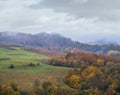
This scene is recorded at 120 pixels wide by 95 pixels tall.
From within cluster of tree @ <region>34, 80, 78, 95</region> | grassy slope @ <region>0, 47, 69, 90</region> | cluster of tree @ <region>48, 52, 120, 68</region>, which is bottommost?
cluster of tree @ <region>34, 80, 78, 95</region>

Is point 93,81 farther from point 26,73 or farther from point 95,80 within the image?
point 26,73

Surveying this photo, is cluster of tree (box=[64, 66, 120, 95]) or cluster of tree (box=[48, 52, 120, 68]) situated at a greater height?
cluster of tree (box=[48, 52, 120, 68])

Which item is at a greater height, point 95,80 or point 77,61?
point 77,61

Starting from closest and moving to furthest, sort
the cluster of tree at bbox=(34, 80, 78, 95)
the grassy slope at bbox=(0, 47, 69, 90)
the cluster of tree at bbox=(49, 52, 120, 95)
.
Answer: the cluster of tree at bbox=(34, 80, 78, 95), the grassy slope at bbox=(0, 47, 69, 90), the cluster of tree at bbox=(49, 52, 120, 95)

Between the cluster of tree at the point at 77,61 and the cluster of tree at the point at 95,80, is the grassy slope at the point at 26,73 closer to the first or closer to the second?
the cluster of tree at the point at 95,80

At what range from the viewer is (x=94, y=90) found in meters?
123

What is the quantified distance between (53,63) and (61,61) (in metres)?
5.76

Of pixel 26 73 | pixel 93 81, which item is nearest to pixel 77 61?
pixel 93 81

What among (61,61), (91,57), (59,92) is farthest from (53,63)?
(59,92)

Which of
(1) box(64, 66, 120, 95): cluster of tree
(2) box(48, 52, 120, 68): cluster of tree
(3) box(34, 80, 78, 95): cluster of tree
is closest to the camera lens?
(3) box(34, 80, 78, 95): cluster of tree

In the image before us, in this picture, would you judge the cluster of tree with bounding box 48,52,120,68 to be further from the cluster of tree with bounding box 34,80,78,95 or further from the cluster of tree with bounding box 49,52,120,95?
the cluster of tree with bounding box 34,80,78,95

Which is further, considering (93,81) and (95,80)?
(95,80)

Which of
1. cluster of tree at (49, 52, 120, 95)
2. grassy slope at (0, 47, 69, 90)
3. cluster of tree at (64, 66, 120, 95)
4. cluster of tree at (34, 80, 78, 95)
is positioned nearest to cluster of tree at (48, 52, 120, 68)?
cluster of tree at (49, 52, 120, 95)

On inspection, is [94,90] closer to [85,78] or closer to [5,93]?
[85,78]
